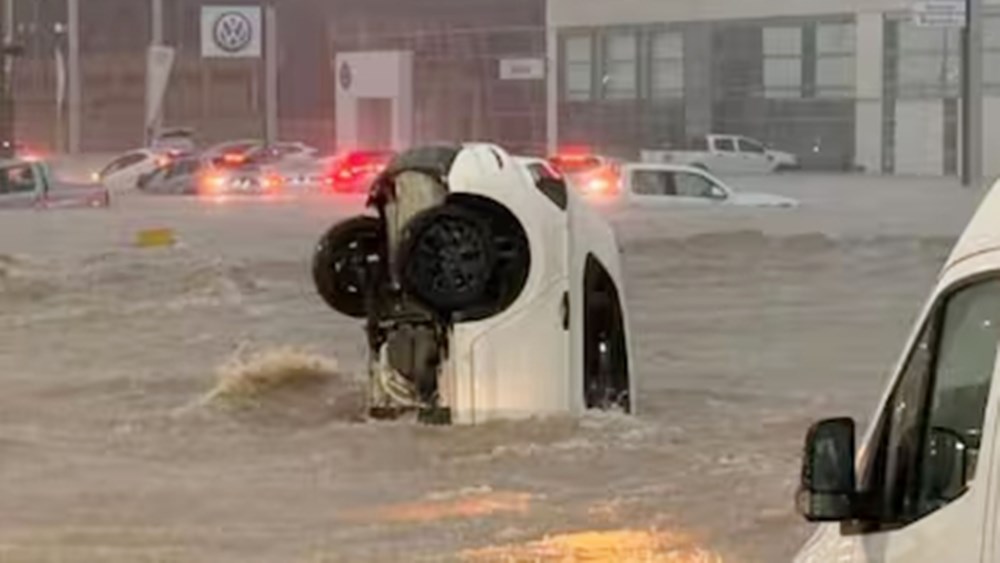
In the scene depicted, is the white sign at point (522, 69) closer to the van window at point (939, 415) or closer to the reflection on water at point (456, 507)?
the reflection on water at point (456, 507)

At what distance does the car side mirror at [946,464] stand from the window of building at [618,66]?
6737 cm

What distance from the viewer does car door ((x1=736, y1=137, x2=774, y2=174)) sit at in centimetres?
6209

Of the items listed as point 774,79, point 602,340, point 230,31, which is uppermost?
point 230,31

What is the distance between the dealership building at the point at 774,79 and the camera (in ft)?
205

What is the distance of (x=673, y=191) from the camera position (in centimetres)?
4128

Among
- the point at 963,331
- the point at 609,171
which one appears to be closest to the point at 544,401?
the point at 963,331

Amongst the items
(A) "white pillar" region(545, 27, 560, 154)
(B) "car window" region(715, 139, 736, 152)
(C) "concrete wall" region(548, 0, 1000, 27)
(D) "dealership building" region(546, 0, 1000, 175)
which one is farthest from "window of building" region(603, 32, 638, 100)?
(B) "car window" region(715, 139, 736, 152)

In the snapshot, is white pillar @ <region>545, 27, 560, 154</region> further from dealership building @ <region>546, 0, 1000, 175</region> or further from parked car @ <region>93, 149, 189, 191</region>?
parked car @ <region>93, 149, 189, 191</region>

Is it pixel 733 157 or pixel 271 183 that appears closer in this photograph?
pixel 271 183

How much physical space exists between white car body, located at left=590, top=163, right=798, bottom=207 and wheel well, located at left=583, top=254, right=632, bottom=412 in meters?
28.0

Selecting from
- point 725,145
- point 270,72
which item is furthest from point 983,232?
point 270,72

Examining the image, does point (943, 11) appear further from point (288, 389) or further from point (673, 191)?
point (288, 389)

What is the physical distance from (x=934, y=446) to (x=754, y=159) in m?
59.0

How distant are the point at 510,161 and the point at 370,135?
6508cm
